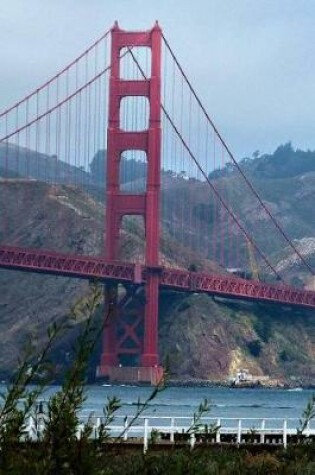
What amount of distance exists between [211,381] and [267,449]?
114121 millimetres

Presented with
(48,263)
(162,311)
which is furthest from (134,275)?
(162,311)

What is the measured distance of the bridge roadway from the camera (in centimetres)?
11362

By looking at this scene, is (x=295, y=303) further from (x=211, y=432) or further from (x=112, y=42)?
(x=211, y=432)

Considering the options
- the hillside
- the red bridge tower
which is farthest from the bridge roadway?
the hillside

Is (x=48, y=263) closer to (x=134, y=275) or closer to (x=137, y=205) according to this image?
(x=134, y=275)

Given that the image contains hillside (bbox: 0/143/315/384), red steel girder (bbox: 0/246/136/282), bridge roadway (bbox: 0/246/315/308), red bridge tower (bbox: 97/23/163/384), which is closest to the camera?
red steel girder (bbox: 0/246/136/282)

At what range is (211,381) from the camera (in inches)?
5851

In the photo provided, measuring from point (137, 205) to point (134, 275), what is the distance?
5.68 m

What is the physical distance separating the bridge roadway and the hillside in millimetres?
9927

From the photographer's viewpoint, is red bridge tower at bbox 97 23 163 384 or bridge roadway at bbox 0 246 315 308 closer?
bridge roadway at bbox 0 246 315 308

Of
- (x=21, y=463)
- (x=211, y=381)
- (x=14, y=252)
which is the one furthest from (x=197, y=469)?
(x=211, y=381)

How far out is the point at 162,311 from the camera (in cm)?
14912

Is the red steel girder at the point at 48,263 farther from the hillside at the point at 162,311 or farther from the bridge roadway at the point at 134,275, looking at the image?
the hillside at the point at 162,311

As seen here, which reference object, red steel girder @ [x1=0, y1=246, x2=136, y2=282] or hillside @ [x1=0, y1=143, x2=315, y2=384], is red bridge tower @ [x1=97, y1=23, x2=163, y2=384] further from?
hillside @ [x1=0, y1=143, x2=315, y2=384]
